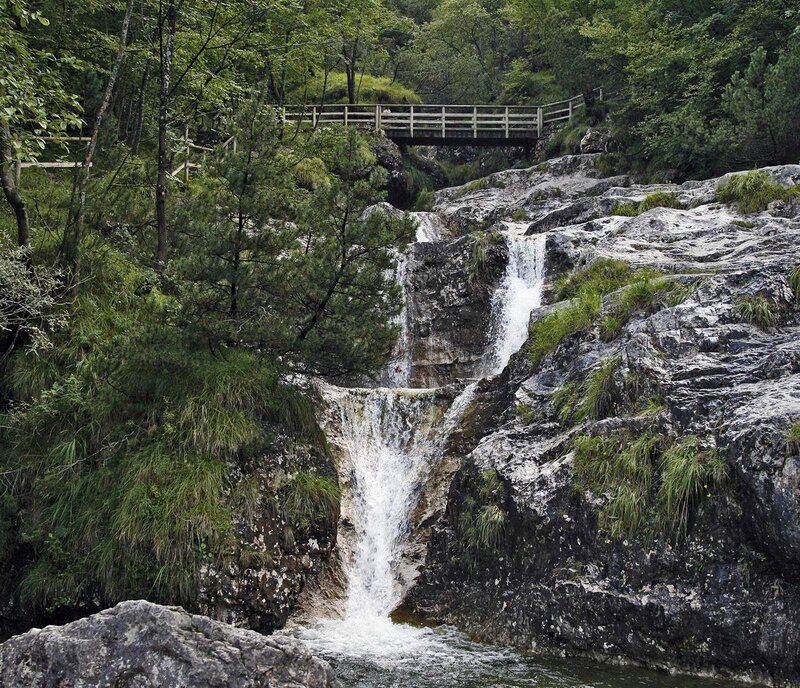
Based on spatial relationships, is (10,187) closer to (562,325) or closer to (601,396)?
(562,325)

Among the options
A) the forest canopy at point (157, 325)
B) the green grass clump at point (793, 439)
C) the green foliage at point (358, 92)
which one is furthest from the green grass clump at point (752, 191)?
the green foliage at point (358, 92)

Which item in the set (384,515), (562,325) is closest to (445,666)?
(384,515)

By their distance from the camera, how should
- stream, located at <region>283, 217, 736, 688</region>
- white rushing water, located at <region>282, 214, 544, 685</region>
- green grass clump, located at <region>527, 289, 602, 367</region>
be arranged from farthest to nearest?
1. green grass clump, located at <region>527, 289, 602, 367</region>
2. white rushing water, located at <region>282, 214, 544, 685</region>
3. stream, located at <region>283, 217, 736, 688</region>

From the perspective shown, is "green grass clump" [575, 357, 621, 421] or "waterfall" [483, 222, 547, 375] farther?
"waterfall" [483, 222, 547, 375]

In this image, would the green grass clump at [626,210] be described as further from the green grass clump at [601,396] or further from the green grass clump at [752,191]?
the green grass clump at [601,396]

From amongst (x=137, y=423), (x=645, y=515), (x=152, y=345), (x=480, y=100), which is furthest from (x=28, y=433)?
(x=480, y=100)

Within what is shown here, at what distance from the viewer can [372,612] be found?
9500 millimetres

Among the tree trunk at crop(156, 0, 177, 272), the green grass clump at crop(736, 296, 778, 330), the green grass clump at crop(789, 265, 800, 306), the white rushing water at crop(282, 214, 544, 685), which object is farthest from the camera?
the tree trunk at crop(156, 0, 177, 272)

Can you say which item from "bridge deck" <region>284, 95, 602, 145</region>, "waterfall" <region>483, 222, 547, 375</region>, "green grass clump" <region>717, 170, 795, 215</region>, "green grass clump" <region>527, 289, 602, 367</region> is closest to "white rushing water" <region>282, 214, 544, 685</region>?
"green grass clump" <region>527, 289, 602, 367</region>

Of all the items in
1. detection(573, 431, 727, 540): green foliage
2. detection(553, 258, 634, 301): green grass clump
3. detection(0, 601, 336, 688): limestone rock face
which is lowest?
detection(0, 601, 336, 688): limestone rock face

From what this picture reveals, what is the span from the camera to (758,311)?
9.14 m

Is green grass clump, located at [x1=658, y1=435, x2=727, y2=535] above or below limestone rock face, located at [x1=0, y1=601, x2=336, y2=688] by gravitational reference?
above

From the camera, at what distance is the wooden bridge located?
29.6 m

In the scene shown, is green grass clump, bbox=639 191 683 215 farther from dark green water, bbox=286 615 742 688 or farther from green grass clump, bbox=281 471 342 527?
dark green water, bbox=286 615 742 688
